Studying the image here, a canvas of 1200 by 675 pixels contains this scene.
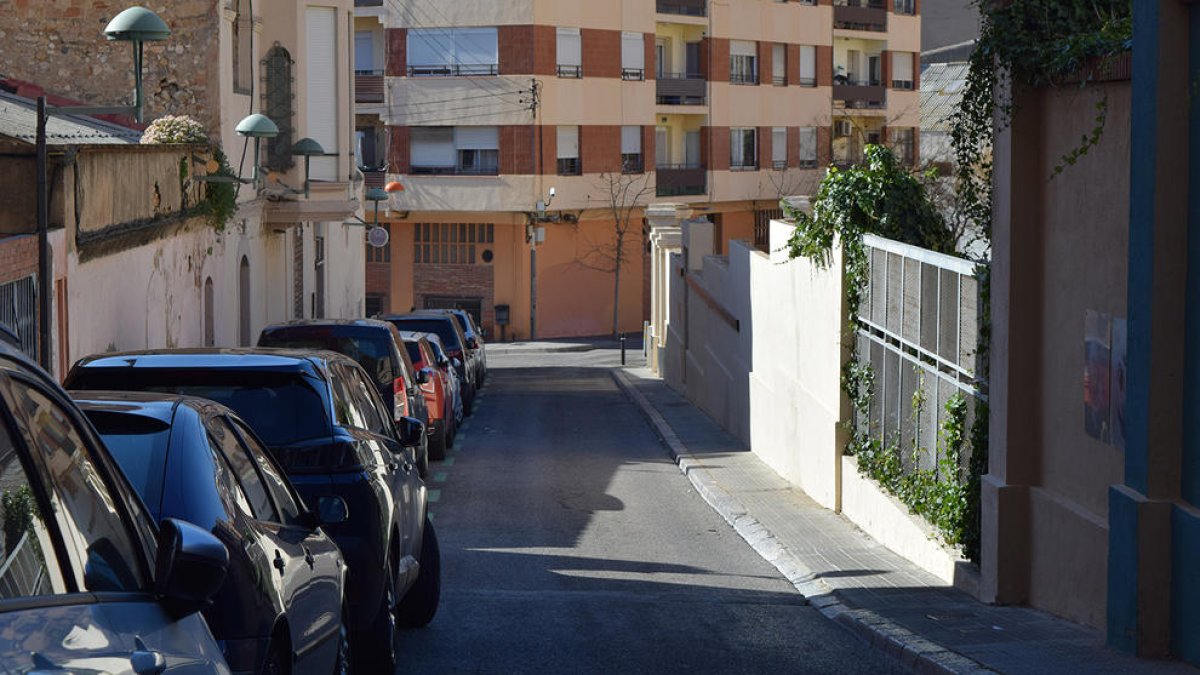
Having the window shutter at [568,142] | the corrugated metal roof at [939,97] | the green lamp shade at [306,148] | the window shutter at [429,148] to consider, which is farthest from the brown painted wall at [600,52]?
the green lamp shade at [306,148]

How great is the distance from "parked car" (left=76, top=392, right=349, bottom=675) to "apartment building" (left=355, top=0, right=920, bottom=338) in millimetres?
47749

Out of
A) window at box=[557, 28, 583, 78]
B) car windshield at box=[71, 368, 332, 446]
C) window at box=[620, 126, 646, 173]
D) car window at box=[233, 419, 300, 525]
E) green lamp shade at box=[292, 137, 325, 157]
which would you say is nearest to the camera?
car window at box=[233, 419, 300, 525]

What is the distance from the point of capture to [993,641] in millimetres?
10078

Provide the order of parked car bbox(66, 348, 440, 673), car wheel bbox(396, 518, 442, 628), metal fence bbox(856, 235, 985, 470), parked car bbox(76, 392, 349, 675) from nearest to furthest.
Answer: parked car bbox(76, 392, 349, 675)
parked car bbox(66, 348, 440, 673)
car wheel bbox(396, 518, 442, 628)
metal fence bbox(856, 235, 985, 470)

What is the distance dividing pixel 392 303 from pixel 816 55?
19923mm

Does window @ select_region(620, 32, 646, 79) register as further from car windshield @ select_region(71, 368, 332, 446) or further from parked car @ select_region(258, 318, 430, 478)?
car windshield @ select_region(71, 368, 332, 446)

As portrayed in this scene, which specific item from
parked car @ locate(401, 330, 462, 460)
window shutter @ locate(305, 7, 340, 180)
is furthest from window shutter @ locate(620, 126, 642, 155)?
parked car @ locate(401, 330, 462, 460)

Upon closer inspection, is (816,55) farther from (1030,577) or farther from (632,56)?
(1030,577)

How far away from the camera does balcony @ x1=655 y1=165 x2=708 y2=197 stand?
61219 millimetres

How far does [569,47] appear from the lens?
5684cm

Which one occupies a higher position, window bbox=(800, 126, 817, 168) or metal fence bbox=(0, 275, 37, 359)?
window bbox=(800, 126, 817, 168)

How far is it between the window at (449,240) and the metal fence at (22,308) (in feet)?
143

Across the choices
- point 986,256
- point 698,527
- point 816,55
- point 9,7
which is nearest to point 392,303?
point 816,55

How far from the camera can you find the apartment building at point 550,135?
56312 mm
